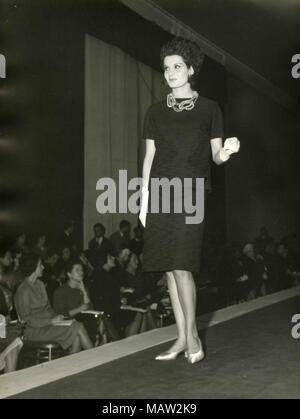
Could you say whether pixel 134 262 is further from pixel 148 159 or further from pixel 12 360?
pixel 148 159

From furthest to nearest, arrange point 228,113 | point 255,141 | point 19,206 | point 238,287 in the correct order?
point 255,141 → point 228,113 → point 238,287 → point 19,206

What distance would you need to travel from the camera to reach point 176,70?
2287 mm

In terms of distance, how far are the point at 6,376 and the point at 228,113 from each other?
A: 915cm

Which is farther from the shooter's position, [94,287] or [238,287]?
[238,287]

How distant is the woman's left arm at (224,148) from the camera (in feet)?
7.13

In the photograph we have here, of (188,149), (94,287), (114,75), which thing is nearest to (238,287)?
(94,287)

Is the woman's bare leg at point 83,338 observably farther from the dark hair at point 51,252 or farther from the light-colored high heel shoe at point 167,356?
the light-colored high heel shoe at point 167,356

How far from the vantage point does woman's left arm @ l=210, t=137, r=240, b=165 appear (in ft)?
7.13

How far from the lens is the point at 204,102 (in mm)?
2312

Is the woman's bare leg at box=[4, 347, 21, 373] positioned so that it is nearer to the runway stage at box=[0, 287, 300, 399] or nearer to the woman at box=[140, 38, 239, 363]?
the runway stage at box=[0, 287, 300, 399]

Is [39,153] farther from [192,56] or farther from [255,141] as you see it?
[255,141]

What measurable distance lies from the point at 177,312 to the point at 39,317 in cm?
216

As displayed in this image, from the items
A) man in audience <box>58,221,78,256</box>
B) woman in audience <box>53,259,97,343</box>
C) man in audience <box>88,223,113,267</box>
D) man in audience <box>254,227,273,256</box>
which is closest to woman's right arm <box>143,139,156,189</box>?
woman in audience <box>53,259,97,343</box>

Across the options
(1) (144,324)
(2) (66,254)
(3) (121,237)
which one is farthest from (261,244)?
(1) (144,324)
